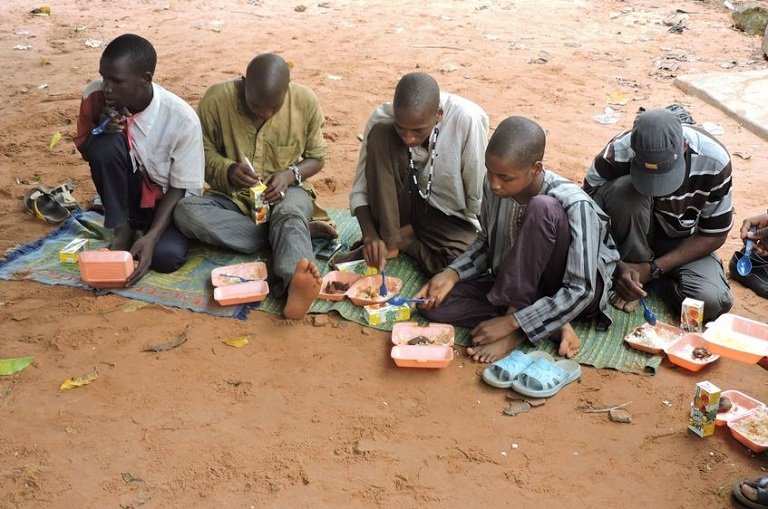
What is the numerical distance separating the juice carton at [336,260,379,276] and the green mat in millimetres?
133

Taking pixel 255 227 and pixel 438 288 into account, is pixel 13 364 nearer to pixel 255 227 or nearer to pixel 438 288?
pixel 255 227

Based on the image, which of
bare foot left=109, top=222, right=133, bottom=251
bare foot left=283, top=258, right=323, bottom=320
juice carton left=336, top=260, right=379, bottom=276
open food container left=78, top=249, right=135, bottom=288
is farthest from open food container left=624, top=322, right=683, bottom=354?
bare foot left=109, top=222, right=133, bottom=251

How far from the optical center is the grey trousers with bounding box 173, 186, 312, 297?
144 inches

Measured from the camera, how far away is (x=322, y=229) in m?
4.13

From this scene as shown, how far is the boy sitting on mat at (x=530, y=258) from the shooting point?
3039 mm

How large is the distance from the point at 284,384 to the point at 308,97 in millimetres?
1540

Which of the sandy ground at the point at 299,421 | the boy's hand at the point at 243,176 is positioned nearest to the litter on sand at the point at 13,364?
the sandy ground at the point at 299,421

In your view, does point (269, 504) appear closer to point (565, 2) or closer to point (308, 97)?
point (308, 97)

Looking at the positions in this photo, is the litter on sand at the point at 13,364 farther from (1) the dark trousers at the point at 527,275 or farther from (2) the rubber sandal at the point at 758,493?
(2) the rubber sandal at the point at 758,493

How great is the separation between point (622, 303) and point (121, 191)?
2471mm

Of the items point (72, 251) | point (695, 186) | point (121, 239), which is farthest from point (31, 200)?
point (695, 186)

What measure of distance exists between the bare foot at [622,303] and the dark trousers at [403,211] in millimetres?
728

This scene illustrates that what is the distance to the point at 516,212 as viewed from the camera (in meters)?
3.29

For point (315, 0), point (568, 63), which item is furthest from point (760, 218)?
point (315, 0)
